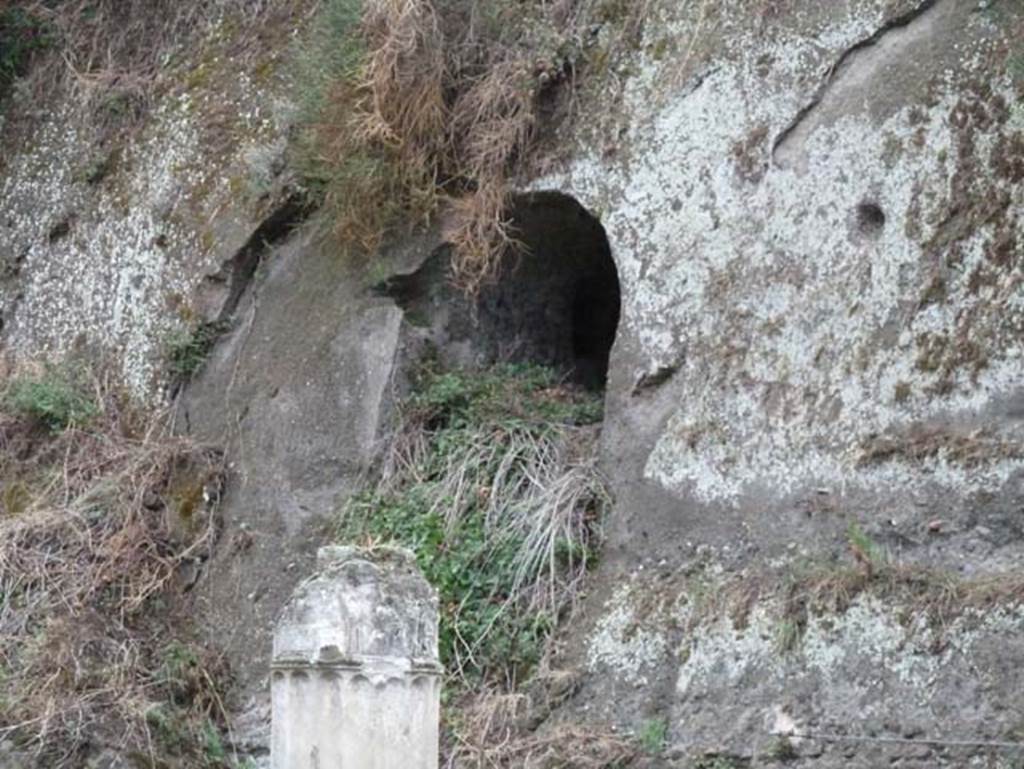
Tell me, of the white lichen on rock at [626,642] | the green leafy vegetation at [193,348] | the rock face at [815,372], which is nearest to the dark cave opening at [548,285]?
the rock face at [815,372]

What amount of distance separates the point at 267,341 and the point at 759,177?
2947 millimetres

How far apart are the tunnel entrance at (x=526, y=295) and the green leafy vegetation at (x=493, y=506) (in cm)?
24

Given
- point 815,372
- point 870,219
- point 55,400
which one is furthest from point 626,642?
point 55,400

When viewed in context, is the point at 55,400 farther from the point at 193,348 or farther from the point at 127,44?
the point at 127,44

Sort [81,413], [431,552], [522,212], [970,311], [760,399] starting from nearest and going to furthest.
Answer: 1. [970,311]
2. [760,399]
3. [431,552]
4. [522,212]
5. [81,413]

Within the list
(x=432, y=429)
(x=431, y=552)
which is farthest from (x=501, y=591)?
(x=432, y=429)

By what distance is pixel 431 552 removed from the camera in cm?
1053

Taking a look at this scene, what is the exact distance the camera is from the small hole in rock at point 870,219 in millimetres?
9586

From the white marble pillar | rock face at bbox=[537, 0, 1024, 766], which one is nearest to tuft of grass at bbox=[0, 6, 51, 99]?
rock face at bbox=[537, 0, 1024, 766]

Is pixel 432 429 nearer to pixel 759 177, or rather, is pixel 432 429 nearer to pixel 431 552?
pixel 431 552

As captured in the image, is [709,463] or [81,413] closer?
[709,463]

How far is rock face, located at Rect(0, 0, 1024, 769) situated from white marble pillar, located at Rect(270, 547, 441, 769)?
1.98 metres

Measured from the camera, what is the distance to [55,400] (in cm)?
1226

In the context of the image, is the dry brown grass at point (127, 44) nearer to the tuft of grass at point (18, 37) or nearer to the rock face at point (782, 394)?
the tuft of grass at point (18, 37)
